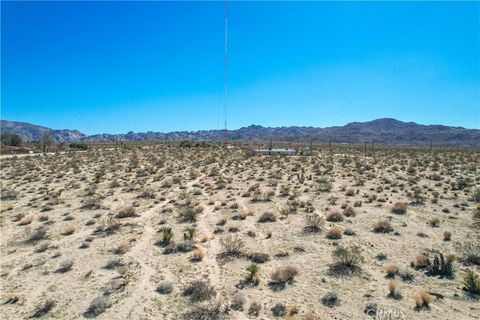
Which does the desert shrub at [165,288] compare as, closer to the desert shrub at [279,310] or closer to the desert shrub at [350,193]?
the desert shrub at [279,310]

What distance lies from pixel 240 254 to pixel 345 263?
338 centimetres

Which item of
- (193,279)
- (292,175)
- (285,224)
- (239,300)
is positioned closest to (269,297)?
(239,300)

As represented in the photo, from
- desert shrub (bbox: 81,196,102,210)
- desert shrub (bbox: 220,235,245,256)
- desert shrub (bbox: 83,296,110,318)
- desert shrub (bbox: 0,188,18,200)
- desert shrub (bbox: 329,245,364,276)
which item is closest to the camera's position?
desert shrub (bbox: 83,296,110,318)

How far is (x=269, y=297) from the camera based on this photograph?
904 cm

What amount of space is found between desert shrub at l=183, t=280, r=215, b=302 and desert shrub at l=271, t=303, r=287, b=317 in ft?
5.48

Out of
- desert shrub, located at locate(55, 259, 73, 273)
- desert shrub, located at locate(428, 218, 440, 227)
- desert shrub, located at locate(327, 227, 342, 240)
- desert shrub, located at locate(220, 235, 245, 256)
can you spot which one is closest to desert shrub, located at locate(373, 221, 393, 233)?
desert shrub, located at locate(327, 227, 342, 240)

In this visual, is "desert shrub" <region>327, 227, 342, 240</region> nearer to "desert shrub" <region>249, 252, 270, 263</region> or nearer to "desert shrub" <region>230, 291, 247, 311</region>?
"desert shrub" <region>249, 252, 270, 263</region>

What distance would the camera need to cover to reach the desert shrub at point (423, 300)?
8383 mm

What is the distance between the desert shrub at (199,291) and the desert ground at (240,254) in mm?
34

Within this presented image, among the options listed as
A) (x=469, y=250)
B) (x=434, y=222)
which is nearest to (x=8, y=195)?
(x=434, y=222)

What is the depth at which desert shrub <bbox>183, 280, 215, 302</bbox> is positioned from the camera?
8.98 m

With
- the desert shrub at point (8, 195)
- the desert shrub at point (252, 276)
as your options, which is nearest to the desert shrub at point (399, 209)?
the desert shrub at point (252, 276)

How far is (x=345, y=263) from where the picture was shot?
10.8 metres

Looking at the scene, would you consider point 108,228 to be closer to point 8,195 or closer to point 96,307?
point 96,307
